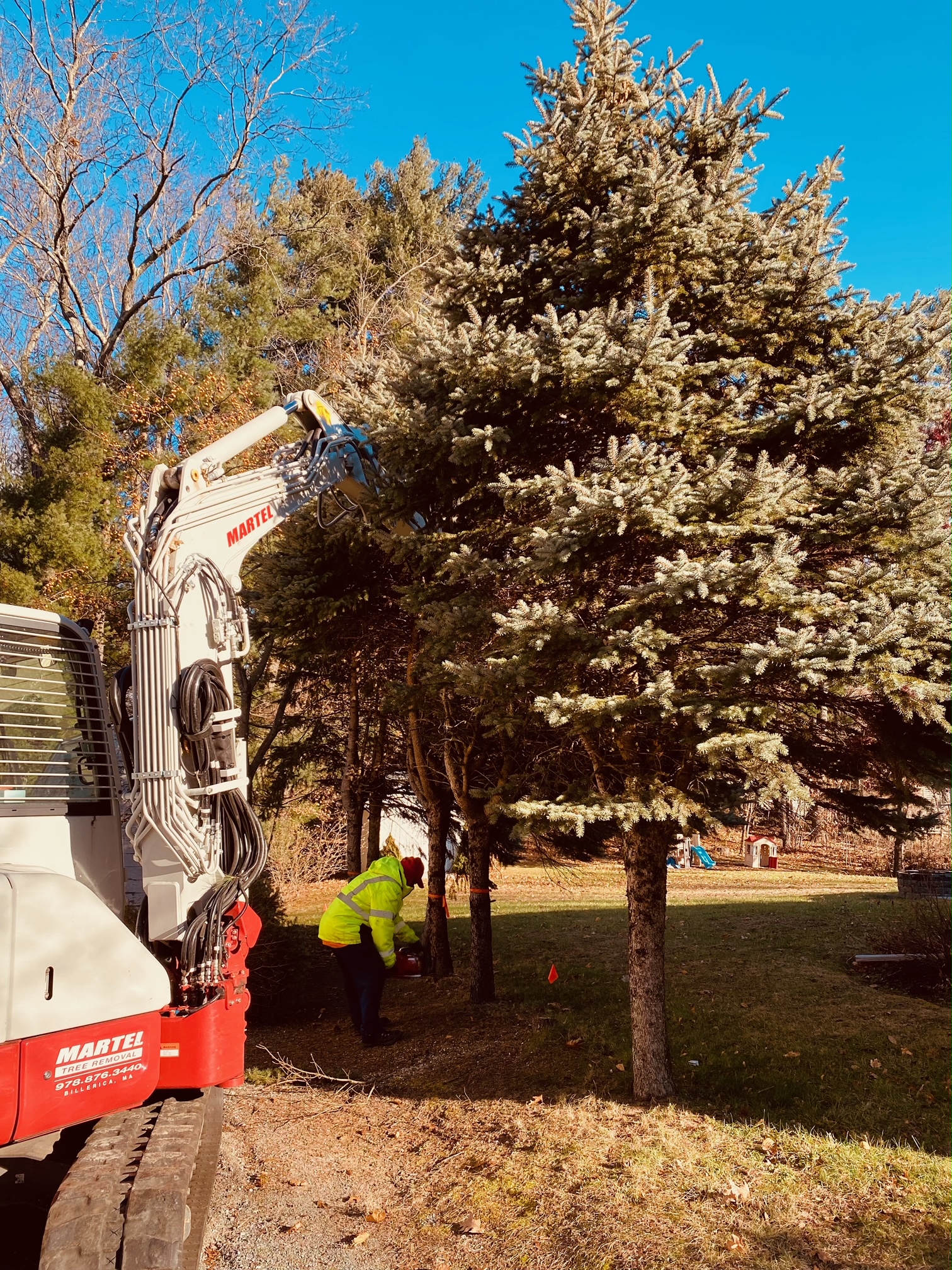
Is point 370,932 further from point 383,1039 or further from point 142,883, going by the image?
point 142,883

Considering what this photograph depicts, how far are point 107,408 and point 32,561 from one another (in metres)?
3.44

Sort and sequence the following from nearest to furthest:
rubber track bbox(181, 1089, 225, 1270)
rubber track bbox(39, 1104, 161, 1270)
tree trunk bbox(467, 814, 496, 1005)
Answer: rubber track bbox(39, 1104, 161, 1270) < rubber track bbox(181, 1089, 225, 1270) < tree trunk bbox(467, 814, 496, 1005)

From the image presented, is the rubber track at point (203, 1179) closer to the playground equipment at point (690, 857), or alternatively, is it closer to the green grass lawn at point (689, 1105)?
the green grass lawn at point (689, 1105)

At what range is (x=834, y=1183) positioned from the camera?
16.7 feet

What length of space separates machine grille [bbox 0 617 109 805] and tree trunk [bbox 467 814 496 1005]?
5.41 meters

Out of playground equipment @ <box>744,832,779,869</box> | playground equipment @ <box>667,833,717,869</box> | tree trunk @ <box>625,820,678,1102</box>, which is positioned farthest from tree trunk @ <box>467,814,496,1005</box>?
playground equipment @ <box>744,832,779,869</box>

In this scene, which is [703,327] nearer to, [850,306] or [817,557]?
[850,306]

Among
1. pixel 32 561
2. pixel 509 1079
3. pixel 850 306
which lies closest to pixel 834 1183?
pixel 509 1079

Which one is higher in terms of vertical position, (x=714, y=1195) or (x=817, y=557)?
(x=817, y=557)

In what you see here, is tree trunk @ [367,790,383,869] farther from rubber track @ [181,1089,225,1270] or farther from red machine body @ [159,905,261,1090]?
red machine body @ [159,905,261,1090]

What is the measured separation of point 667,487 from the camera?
→ 5.51 meters

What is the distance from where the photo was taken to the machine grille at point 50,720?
472cm

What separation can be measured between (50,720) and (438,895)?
6.98 metres

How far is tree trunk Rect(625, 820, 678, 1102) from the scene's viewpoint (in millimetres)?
6633
